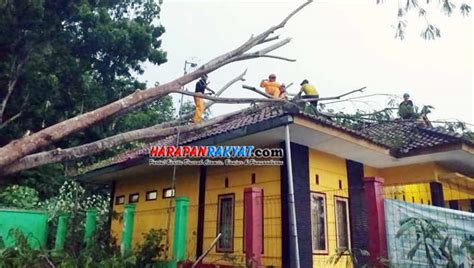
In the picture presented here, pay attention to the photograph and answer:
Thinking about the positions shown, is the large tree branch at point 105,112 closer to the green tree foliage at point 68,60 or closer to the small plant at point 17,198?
the small plant at point 17,198

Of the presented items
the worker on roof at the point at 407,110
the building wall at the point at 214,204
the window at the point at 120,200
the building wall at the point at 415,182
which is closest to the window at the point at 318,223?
the building wall at the point at 214,204

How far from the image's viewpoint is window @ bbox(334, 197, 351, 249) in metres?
7.24

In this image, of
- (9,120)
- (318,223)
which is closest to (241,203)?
(318,223)

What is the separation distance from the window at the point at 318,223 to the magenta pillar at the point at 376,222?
7.32ft

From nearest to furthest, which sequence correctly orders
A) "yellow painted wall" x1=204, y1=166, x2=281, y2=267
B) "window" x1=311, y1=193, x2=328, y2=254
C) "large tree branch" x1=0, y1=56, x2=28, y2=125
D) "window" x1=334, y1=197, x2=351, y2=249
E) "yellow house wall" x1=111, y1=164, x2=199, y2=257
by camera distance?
"yellow painted wall" x1=204, y1=166, x2=281, y2=267 < "window" x1=311, y1=193, x2=328, y2=254 < "window" x1=334, y1=197, x2=351, y2=249 < "yellow house wall" x1=111, y1=164, x2=199, y2=257 < "large tree branch" x1=0, y1=56, x2=28, y2=125

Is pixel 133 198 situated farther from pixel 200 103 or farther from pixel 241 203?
pixel 241 203

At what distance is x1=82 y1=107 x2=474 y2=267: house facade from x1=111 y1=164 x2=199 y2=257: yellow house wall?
26 millimetres

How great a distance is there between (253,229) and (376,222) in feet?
5.86

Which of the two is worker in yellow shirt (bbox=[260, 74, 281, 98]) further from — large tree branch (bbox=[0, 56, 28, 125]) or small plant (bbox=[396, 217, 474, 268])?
large tree branch (bbox=[0, 56, 28, 125])

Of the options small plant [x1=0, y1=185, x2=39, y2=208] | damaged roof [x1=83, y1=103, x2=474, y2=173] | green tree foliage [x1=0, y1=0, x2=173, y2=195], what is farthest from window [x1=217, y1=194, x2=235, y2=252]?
green tree foliage [x1=0, y1=0, x2=173, y2=195]

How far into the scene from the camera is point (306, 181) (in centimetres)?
684

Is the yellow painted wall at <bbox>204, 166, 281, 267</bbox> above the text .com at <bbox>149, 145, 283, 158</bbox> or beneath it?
beneath

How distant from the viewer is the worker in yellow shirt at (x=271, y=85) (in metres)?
8.09

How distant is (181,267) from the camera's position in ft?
20.9
